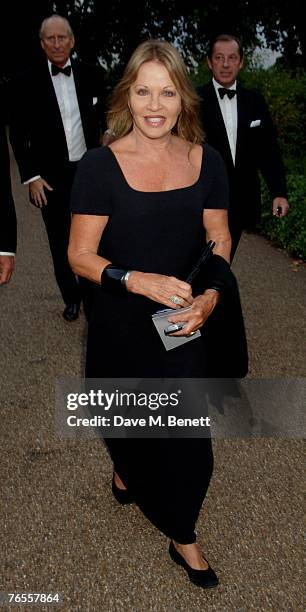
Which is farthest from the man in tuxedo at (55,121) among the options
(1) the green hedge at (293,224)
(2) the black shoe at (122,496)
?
(1) the green hedge at (293,224)

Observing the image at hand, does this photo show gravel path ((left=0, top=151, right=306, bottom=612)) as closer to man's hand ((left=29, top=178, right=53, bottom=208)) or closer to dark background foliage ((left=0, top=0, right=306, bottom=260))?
man's hand ((left=29, top=178, right=53, bottom=208))

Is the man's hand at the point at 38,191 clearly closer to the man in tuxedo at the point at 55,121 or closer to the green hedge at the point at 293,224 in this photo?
the man in tuxedo at the point at 55,121

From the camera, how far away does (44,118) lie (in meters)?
5.85

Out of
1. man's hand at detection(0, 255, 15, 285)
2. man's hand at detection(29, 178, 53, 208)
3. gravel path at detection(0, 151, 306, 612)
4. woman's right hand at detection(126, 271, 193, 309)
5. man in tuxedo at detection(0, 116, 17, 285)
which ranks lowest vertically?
gravel path at detection(0, 151, 306, 612)

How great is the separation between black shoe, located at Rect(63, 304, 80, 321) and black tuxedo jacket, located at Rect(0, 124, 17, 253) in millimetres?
2672

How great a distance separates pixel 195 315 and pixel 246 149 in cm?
289

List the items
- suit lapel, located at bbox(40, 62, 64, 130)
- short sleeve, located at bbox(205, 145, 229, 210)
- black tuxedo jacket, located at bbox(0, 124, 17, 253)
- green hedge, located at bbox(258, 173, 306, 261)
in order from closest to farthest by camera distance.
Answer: short sleeve, located at bbox(205, 145, 229, 210)
black tuxedo jacket, located at bbox(0, 124, 17, 253)
suit lapel, located at bbox(40, 62, 64, 130)
green hedge, located at bbox(258, 173, 306, 261)

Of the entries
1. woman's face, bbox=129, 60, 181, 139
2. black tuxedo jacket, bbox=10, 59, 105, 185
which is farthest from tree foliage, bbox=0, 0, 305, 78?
woman's face, bbox=129, 60, 181, 139

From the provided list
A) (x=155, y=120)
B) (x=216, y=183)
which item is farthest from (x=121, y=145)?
(x=216, y=183)

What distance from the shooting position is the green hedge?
8.21 m

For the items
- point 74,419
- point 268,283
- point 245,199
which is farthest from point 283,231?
point 74,419

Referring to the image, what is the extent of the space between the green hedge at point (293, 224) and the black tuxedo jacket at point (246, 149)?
2.65 meters

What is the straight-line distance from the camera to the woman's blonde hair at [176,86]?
2.78m

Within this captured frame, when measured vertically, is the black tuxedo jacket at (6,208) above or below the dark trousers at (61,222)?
above
